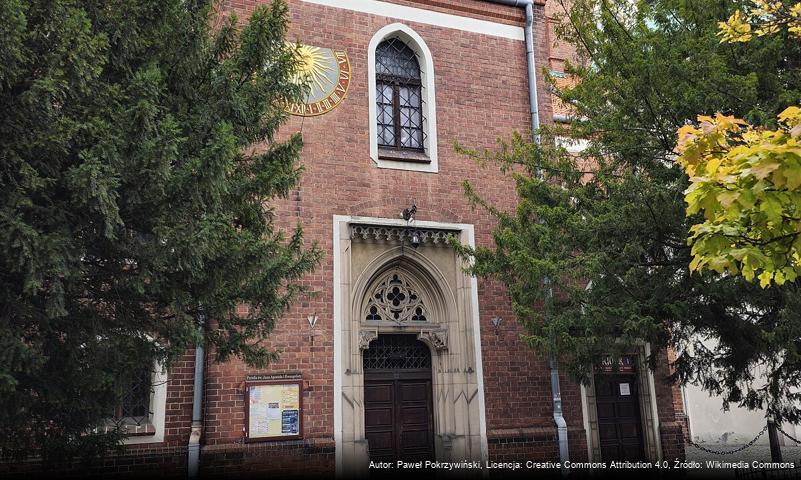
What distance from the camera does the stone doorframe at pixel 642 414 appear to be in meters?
11.8

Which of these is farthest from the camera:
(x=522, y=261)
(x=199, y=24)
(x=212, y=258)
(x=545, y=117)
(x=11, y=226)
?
(x=545, y=117)

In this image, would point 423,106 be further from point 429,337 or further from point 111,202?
point 111,202

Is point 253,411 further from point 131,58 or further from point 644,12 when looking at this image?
point 644,12

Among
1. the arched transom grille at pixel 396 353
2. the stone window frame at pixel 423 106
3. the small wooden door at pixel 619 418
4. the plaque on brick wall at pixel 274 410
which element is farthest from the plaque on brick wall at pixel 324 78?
the small wooden door at pixel 619 418

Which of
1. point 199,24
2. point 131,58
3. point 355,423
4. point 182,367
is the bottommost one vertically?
point 355,423

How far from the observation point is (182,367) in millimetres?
9742

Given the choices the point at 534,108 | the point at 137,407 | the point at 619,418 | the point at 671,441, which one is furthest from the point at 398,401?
the point at 534,108

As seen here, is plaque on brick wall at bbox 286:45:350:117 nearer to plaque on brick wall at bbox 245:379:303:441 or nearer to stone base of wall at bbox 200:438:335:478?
plaque on brick wall at bbox 245:379:303:441

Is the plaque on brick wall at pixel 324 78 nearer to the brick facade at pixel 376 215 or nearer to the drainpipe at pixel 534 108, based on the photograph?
the brick facade at pixel 376 215

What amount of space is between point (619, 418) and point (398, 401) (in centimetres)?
412

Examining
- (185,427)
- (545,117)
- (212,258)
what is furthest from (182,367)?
(545,117)

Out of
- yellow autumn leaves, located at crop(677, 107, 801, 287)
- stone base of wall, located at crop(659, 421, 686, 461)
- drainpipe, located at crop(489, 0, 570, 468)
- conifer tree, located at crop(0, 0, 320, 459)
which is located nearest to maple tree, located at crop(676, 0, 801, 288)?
yellow autumn leaves, located at crop(677, 107, 801, 287)

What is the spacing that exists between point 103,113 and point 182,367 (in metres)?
5.10

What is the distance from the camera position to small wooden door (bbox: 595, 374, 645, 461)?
39.8 ft
